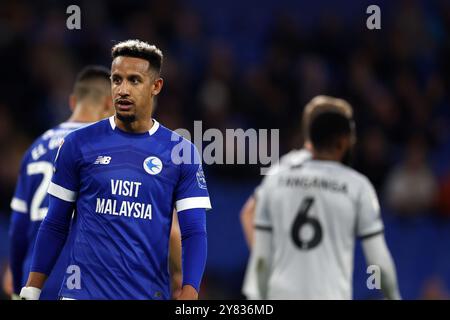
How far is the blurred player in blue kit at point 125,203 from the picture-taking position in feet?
17.2

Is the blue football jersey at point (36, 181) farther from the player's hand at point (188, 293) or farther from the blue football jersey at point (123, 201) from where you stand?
the player's hand at point (188, 293)

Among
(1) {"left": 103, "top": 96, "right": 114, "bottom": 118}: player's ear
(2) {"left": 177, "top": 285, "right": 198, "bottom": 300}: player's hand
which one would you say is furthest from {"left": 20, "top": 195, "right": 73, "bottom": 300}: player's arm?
(1) {"left": 103, "top": 96, "right": 114, "bottom": 118}: player's ear

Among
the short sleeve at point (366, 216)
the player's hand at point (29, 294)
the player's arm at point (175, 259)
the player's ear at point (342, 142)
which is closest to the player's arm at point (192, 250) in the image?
the player's hand at point (29, 294)

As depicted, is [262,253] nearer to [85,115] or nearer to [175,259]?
[175,259]

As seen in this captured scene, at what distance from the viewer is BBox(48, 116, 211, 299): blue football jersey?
5242mm

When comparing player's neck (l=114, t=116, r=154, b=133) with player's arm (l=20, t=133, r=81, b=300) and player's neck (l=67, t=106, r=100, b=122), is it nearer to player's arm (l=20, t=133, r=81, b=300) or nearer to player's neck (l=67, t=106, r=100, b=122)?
player's arm (l=20, t=133, r=81, b=300)

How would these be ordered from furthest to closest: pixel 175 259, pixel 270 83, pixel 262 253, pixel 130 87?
1. pixel 270 83
2. pixel 262 253
3. pixel 175 259
4. pixel 130 87

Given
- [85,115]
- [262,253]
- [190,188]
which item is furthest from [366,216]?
[85,115]

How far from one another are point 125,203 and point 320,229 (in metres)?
1.74

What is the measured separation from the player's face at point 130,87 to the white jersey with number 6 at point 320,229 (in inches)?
64.0

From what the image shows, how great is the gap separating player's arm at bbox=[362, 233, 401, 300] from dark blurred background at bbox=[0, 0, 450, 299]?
3.74 meters

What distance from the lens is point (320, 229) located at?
658cm

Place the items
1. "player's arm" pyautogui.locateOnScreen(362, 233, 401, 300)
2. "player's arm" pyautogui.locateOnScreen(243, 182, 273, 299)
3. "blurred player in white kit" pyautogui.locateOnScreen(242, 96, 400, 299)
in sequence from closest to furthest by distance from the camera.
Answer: "player's arm" pyautogui.locateOnScreen(362, 233, 401, 300) < "blurred player in white kit" pyautogui.locateOnScreen(242, 96, 400, 299) < "player's arm" pyautogui.locateOnScreen(243, 182, 273, 299)

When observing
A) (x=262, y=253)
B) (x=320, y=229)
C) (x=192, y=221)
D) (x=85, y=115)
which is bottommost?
(x=192, y=221)
